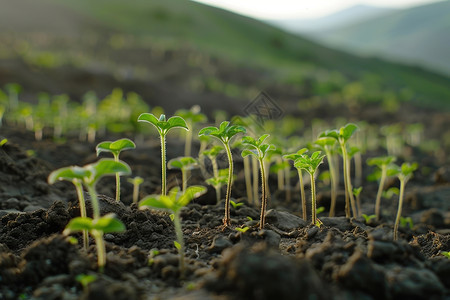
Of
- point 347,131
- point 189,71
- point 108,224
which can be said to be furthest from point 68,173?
point 189,71

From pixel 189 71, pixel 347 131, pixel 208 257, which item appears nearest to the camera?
pixel 208 257

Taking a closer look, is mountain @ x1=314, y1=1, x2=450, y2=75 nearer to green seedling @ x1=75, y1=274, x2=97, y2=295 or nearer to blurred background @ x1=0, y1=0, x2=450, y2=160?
blurred background @ x1=0, y1=0, x2=450, y2=160

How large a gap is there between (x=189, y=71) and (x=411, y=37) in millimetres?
59790

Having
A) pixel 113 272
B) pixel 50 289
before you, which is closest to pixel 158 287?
pixel 113 272

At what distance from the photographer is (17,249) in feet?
8.45

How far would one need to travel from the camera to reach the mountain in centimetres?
5862

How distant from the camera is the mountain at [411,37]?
192 feet

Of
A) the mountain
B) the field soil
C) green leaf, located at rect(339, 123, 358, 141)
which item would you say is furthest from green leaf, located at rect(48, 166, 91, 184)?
the mountain

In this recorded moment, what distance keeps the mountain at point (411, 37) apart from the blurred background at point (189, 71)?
74.1 feet

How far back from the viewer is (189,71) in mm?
18984

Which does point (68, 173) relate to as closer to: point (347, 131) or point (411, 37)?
point (347, 131)

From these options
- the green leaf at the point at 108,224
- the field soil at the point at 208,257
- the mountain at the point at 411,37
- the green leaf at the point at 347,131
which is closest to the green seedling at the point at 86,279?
the field soil at the point at 208,257

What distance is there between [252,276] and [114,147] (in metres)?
1.51

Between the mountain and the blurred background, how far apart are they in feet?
74.1
